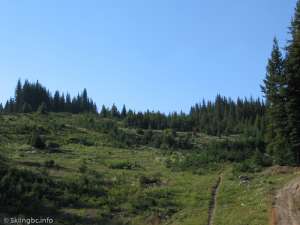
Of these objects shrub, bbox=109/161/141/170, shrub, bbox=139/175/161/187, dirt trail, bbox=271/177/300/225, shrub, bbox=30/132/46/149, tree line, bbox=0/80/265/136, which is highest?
tree line, bbox=0/80/265/136

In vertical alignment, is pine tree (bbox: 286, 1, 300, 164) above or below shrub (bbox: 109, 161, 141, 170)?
above

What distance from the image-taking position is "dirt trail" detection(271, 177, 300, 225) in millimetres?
27962

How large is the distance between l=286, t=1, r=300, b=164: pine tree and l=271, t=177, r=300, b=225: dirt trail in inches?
467

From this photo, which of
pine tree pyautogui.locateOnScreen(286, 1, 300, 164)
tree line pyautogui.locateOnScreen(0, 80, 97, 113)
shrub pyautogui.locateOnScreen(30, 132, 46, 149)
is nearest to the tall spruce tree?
pine tree pyautogui.locateOnScreen(286, 1, 300, 164)

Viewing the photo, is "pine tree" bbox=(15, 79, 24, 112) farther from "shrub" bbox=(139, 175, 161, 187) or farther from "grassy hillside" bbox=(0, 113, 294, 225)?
"shrub" bbox=(139, 175, 161, 187)

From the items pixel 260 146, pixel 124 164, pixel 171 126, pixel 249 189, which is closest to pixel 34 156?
pixel 124 164

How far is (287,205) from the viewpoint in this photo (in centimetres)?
3178

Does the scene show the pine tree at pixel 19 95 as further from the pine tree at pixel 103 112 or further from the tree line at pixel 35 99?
the pine tree at pixel 103 112

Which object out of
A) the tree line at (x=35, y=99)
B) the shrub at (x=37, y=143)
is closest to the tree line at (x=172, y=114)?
the tree line at (x=35, y=99)

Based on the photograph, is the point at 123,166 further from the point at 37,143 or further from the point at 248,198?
the point at 248,198

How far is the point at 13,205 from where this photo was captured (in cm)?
→ 3077

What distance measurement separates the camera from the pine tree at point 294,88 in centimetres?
5028

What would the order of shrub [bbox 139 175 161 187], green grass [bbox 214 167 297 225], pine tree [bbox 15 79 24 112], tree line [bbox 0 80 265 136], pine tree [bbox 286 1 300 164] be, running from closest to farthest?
green grass [bbox 214 167 297 225] → shrub [bbox 139 175 161 187] → pine tree [bbox 286 1 300 164] → tree line [bbox 0 80 265 136] → pine tree [bbox 15 79 24 112]

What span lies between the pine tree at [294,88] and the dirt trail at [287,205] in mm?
11856
